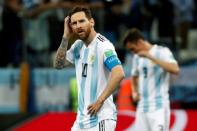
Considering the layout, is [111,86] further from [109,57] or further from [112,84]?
[109,57]

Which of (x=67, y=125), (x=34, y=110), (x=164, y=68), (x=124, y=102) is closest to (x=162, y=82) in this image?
(x=164, y=68)

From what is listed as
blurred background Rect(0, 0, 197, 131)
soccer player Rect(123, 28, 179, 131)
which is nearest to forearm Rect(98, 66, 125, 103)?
soccer player Rect(123, 28, 179, 131)

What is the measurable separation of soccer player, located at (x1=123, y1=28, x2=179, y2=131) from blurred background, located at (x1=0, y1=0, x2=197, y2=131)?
10.2ft

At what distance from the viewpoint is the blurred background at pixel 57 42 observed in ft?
39.8

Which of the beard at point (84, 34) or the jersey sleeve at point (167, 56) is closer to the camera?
the beard at point (84, 34)

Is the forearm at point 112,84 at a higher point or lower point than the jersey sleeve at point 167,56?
lower

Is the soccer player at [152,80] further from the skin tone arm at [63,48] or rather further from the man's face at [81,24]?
the man's face at [81,24]

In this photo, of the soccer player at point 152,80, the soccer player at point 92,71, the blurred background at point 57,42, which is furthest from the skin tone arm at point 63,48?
the blurred background at point 57,42

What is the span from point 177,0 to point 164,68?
3951 millimetres

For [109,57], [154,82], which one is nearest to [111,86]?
[109,57]

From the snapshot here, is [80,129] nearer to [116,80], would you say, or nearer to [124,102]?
[116,80]

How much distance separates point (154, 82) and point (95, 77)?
276 centimetres

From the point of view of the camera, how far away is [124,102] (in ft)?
36.8

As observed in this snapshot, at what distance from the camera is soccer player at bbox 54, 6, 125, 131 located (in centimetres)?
593
